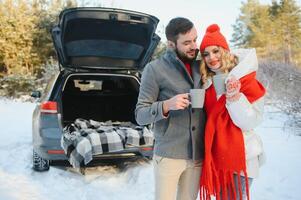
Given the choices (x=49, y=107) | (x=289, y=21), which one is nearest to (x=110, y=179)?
(x=49, y=107)

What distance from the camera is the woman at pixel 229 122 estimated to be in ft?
5.71

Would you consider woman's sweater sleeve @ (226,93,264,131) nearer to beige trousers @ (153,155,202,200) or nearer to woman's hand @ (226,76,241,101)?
woman's hand @ (226,76,241,101)

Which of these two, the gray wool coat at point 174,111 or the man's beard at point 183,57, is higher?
the man's beard at point 183,57

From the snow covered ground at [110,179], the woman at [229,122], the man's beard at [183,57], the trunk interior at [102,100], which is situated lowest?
the snow covered ground at [110,179]

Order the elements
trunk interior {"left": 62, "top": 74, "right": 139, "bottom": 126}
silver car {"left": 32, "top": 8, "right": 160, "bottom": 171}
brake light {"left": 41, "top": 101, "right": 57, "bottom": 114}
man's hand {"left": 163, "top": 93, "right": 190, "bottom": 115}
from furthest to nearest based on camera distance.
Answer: trunk interior {"left": 62, "top": 74, "right": 139, "bottom": 126}, brake light {"left": 41, "top": 101, "right": 57, "bottom": 114}, silver car {"left": 32, "top": 8, "right": 160, "bottom": 171}, man's hand {"left": 163, "top": 93, "right": 190, "bottom": 115}

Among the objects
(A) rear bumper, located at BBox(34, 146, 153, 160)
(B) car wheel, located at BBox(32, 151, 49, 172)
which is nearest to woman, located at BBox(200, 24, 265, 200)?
(A) rear bumper, located at BBox(34, 146, 153, 160)

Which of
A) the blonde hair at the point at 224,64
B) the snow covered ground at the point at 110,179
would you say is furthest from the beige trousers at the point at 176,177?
the snow covered ground at the point at 110,179

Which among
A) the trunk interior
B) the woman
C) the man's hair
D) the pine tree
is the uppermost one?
the pine tree

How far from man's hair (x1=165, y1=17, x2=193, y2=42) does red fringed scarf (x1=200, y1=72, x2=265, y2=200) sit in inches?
13.3

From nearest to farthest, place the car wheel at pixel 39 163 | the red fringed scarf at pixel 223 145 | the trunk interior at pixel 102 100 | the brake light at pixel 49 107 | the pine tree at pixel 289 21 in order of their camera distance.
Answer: the red fringed scarf at pixel 223 145, the brake light at pixel 49 107, the car wheel at pixel 39 163, the trunk interior at pixel 102 100, the pine tree at pixel 289 21

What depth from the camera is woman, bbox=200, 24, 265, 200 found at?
1.74 metres

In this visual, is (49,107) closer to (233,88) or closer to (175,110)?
(175,110)

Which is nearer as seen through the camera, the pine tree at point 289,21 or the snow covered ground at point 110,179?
the snow covered ground at point 110,179

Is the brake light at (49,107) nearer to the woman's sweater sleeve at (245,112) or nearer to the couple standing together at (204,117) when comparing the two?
the couple standing together at (204,117)
